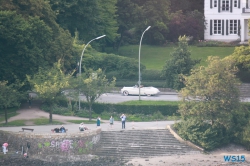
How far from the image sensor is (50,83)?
62188mm

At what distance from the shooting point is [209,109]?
57594 mm

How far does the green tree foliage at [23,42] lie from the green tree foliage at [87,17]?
1294 centimetres

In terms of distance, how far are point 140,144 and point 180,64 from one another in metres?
14.2

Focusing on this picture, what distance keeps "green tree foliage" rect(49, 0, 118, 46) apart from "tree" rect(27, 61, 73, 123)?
19.9m

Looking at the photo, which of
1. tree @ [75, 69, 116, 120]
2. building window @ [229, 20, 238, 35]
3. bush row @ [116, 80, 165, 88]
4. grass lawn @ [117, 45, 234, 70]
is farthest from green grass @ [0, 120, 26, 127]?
building window @ [229, 20, 238, 35]

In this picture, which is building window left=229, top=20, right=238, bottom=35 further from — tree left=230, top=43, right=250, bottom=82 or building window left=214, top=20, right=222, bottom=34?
tree left=230, top=43, right=250, bottom=82

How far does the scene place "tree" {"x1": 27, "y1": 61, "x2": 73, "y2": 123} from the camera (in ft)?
203

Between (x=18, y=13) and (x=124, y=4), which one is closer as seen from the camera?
(x=18, y=13)

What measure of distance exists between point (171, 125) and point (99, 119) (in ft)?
22.7

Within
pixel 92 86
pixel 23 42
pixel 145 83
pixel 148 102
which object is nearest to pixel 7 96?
pixel 23 42

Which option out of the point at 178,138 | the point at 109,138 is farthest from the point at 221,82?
the point at 109,138

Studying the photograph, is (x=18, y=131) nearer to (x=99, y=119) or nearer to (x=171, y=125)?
(x=99, y=119)

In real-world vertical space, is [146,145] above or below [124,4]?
below

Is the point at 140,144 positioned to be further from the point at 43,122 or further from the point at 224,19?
the point at 224,19
